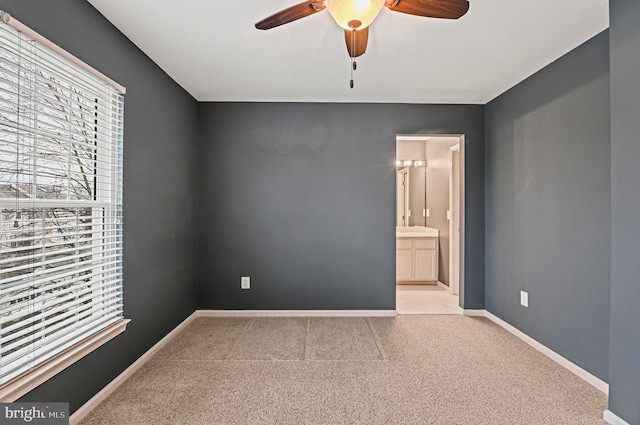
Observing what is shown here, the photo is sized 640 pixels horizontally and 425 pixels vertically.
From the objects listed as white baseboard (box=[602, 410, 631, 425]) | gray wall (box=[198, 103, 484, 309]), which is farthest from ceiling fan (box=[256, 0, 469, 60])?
white baseboard (box=[602, 410, 631, 425])

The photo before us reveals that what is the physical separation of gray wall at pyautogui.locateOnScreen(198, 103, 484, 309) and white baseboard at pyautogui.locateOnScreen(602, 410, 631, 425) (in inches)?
75.3

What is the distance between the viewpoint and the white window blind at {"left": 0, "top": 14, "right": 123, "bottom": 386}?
155cm

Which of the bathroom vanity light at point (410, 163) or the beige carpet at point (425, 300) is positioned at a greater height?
the bathroom vanity light at point (410, 163)

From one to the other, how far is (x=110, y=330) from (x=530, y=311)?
3.38 metres

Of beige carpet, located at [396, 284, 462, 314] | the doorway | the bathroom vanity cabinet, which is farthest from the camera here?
the bathroom vanity cabinet

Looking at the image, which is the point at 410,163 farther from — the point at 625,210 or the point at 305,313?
the point at 625,210

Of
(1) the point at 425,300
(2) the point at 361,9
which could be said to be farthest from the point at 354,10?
(1) the point at 425,300

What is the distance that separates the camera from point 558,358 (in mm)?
2699

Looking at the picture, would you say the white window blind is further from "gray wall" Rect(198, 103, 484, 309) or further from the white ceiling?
"gray wall" Rect(198, 103, 484, 309)

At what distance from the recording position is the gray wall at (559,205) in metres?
2.34

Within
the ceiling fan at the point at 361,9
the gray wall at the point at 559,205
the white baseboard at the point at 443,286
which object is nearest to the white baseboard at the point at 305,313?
the gray wall at the point at 559,205

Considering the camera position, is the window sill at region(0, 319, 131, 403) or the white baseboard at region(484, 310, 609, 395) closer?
the window sill at region(0, 319, 131, 403)

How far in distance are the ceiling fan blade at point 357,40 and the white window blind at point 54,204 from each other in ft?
5.03

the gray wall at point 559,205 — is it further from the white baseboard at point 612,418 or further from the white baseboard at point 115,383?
the white baseboard at point 115,383
